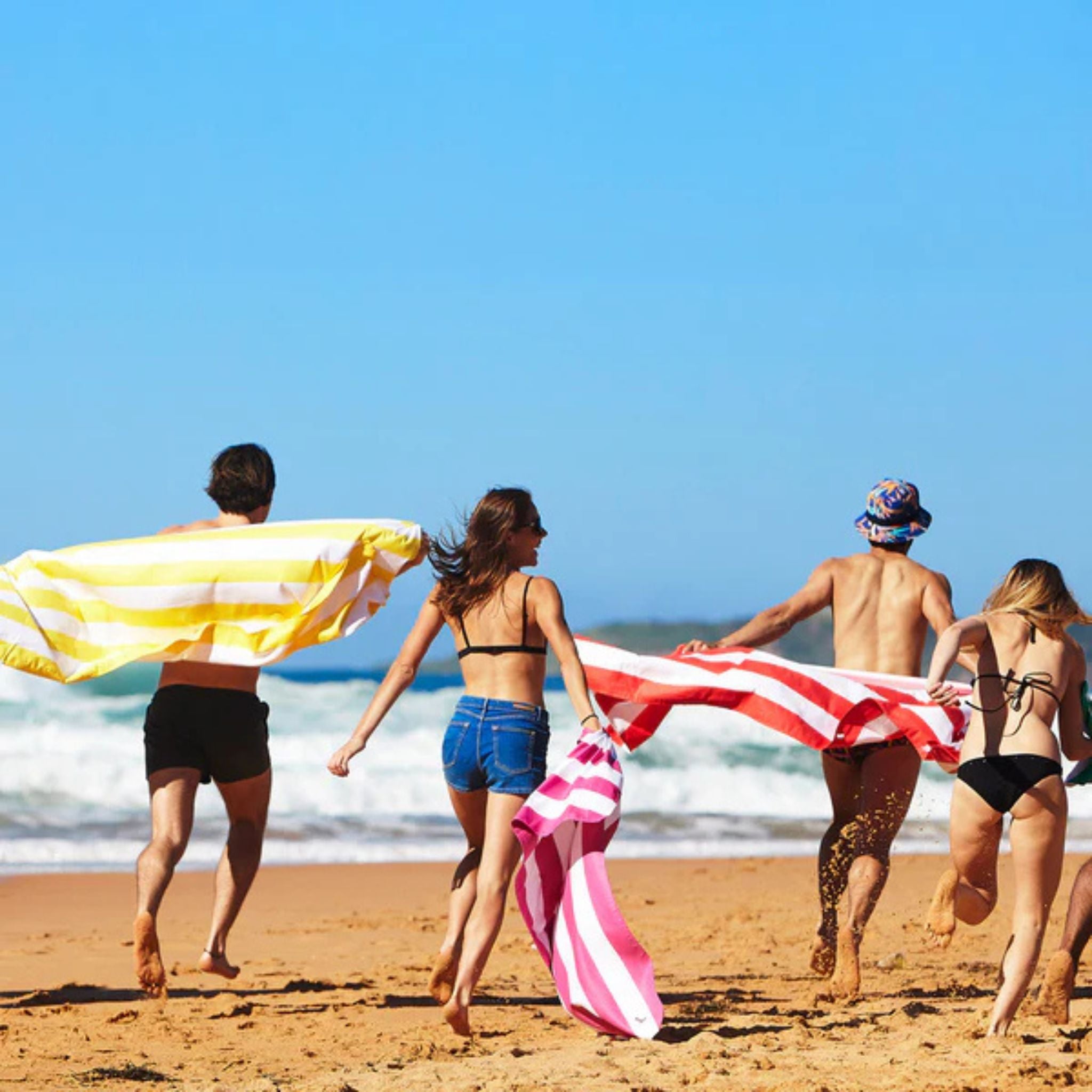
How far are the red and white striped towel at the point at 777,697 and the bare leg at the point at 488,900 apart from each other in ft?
4.19

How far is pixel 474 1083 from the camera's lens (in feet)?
16.6

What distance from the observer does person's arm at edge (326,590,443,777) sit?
6.07m

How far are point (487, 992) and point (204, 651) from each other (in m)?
1.88

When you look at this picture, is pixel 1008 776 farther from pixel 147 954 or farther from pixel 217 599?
pixel 147 954

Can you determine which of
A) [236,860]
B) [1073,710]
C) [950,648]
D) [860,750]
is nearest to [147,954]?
[236,860]

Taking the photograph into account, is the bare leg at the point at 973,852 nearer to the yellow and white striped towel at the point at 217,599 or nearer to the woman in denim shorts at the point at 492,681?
the woman in denim shorts at the point at 492,681

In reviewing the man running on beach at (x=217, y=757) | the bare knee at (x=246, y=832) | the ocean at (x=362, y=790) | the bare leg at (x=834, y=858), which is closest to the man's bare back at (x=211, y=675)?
the man running on beach at (x=217, y=757)

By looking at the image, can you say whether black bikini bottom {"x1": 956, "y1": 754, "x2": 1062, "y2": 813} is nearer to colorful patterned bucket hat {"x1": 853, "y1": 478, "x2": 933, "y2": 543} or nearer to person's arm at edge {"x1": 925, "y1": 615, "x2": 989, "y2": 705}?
person's arm at edge {"x1": 925, "y1": 615, "x2": 989, "y2": 705}

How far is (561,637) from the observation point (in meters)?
5.81

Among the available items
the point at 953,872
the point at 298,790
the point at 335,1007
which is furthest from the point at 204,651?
the point at 298,790

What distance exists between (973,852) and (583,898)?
4.11ft

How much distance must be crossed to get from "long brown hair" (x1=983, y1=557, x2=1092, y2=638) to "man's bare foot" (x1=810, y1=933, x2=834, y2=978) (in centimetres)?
203

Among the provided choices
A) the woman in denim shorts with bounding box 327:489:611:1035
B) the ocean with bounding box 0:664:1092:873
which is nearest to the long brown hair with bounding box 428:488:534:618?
the woman in denim shorts with bounding box 327:489:611:1035

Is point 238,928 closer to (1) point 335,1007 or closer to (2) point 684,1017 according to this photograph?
(1) point 335,1007
